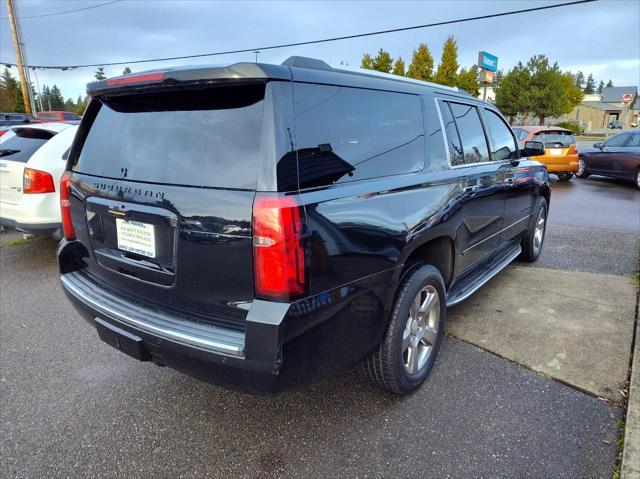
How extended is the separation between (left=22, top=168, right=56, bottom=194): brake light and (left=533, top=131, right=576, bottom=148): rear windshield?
1243 cm

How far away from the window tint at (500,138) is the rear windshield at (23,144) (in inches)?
205

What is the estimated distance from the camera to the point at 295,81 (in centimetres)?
200

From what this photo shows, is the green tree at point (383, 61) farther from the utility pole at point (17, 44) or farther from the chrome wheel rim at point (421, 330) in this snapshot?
the chrome wheel rim at point (421, 330)

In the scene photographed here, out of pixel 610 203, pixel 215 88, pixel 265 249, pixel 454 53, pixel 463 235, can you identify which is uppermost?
pixel 454 53

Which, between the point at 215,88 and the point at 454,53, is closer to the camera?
the point at 215,88

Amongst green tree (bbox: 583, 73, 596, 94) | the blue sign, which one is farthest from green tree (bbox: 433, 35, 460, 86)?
green tree (bbox: 583, 73, 596, 94)

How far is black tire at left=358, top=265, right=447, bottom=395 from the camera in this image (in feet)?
8.24

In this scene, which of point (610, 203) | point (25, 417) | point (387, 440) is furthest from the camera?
point (610, 203)

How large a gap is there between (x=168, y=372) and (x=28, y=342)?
1.32 meters

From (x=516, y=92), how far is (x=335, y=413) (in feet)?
163

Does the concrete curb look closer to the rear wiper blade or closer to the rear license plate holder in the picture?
the rear license plate holder

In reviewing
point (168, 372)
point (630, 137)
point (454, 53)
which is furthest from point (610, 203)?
point (454, 53)

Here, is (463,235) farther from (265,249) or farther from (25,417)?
(25,417)

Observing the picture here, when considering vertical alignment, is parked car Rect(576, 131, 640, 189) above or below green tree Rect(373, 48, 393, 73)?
below
